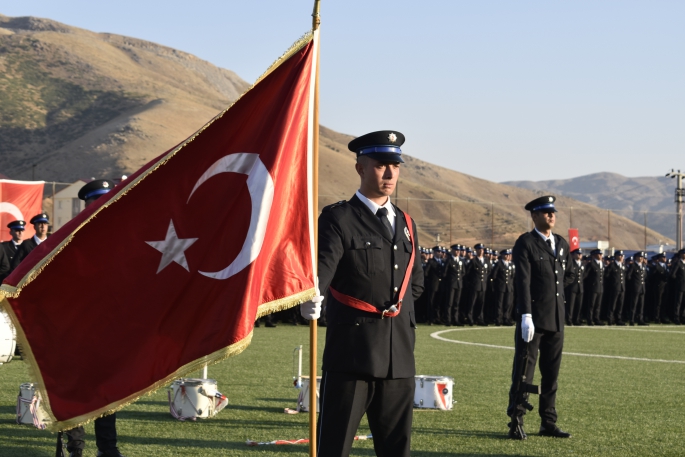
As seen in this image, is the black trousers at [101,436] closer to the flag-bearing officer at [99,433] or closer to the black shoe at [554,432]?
the flag-bearing officer at [99,433]

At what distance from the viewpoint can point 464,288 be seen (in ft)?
87.0

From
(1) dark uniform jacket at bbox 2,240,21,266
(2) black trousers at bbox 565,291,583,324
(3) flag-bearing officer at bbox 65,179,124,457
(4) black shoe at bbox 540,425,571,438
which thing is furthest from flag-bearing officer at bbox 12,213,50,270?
(2) black trousers at bbox 565,291,583,324

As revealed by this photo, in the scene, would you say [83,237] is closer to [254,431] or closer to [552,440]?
[254,431]

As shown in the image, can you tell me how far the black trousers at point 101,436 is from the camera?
740cm

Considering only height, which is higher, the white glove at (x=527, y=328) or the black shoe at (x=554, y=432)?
the white glove at (x=527, y=328)

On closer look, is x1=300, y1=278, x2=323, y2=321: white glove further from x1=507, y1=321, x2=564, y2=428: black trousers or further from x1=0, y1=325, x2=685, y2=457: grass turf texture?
x1=507, y1=321, x2=564, y2=428: black trousers

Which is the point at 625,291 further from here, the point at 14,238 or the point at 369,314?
the point at 369,314

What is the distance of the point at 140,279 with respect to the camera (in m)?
4.96

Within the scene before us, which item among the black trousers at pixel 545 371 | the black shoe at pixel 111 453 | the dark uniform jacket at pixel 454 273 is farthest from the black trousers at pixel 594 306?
the black shoe at pixel 111 453

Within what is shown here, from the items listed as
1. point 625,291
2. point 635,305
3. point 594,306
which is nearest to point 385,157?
point 594,306

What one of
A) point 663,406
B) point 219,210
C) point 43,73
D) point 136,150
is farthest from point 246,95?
point 43,73

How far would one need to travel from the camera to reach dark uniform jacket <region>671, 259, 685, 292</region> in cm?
2769

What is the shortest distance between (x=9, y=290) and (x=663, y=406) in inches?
317

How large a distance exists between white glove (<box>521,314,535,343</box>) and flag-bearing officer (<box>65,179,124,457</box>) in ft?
11.8
